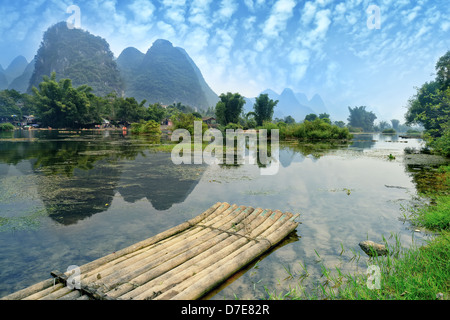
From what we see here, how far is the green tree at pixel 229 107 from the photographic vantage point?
64312 mm

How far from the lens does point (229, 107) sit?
215 feet

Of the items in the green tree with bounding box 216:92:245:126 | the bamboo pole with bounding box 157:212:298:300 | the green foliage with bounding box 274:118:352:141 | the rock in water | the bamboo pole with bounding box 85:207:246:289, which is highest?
the green tree with bounding box 216:92:245:126

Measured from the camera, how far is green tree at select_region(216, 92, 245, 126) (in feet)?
211

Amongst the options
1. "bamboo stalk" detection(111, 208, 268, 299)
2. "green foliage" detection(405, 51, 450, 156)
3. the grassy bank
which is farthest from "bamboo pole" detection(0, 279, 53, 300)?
"green foliage" detection(405, 51, 450, 156)

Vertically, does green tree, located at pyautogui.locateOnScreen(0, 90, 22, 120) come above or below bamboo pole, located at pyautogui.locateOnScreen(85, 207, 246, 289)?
above

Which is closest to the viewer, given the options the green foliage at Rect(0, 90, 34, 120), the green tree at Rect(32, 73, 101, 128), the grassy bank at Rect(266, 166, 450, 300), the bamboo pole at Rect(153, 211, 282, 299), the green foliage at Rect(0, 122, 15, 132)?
the grassy bank at Rect(266, 166, 450, 300)

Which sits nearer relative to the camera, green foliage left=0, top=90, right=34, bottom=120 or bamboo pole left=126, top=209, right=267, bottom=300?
bamboo pole left=126, top=209, right=267, bottom=300

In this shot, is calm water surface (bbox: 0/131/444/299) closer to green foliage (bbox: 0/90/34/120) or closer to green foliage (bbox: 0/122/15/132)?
green foliage (bbox: 0/122/15/132)

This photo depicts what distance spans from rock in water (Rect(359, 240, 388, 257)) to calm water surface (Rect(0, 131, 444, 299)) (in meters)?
0.17

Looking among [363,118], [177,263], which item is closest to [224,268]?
[177,263]

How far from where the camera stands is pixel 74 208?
323 inches

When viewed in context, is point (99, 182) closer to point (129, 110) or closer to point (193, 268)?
point (193, 268)

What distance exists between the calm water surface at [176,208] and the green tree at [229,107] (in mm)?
50481
